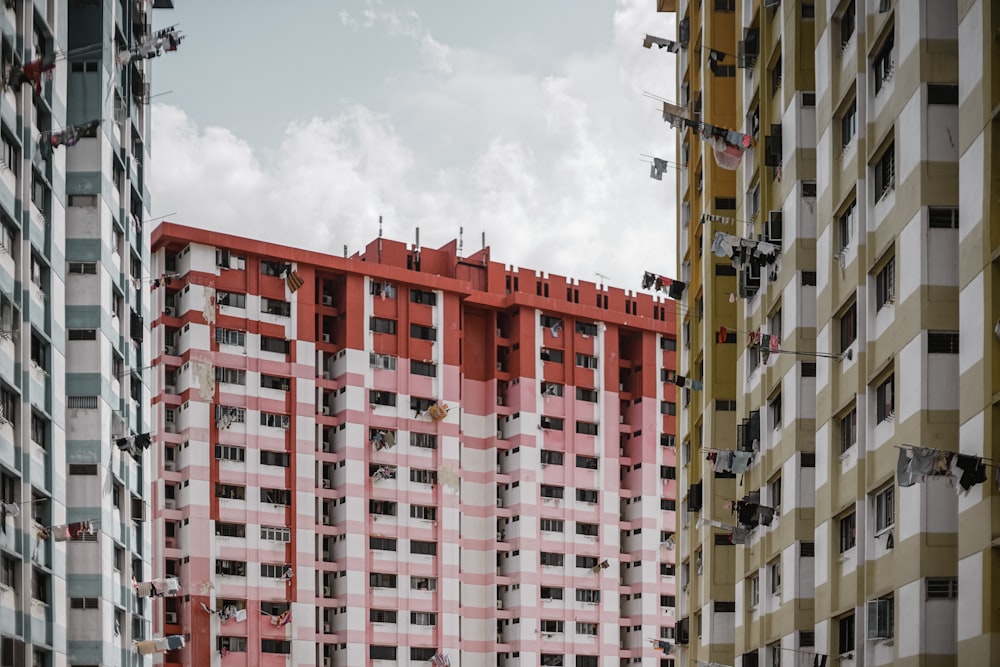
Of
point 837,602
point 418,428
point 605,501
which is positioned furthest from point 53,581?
point 605,501

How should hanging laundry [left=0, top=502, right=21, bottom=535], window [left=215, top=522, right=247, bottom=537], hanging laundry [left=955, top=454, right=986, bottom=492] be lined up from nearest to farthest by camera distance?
hanging laundry [left=955, top=454, right=986, bottom=492]
hanging laundry [left=0, top=502, right=21, bottom=535]
window [left=215, top=522, right=247, bottom=537]

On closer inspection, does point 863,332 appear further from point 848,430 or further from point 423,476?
point 423,476

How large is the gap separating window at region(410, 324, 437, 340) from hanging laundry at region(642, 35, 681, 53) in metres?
28.0

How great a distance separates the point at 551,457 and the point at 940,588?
6027 centimetres

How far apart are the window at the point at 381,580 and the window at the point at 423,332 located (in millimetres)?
13738

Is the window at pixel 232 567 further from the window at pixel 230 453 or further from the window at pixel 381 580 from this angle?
the window at pixel 381 580

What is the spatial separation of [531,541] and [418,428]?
385 inches

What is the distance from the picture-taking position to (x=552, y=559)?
88.4 meters

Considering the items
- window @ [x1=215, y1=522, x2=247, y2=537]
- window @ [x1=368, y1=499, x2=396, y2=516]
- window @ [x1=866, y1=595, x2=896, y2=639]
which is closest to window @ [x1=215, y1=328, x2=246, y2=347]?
window @ [x1=215, y1=522, x2=247, y2=537]

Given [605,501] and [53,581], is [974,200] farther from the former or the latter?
[605,501]

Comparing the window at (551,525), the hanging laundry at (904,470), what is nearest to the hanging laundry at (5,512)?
the hanging laundry at (904,470)

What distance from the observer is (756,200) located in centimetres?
4803

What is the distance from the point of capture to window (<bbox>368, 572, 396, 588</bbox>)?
81312mm

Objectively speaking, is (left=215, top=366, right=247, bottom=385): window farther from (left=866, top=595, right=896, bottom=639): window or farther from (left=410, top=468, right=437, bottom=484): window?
(left=866, top=595, right=896, bottom=639): window
